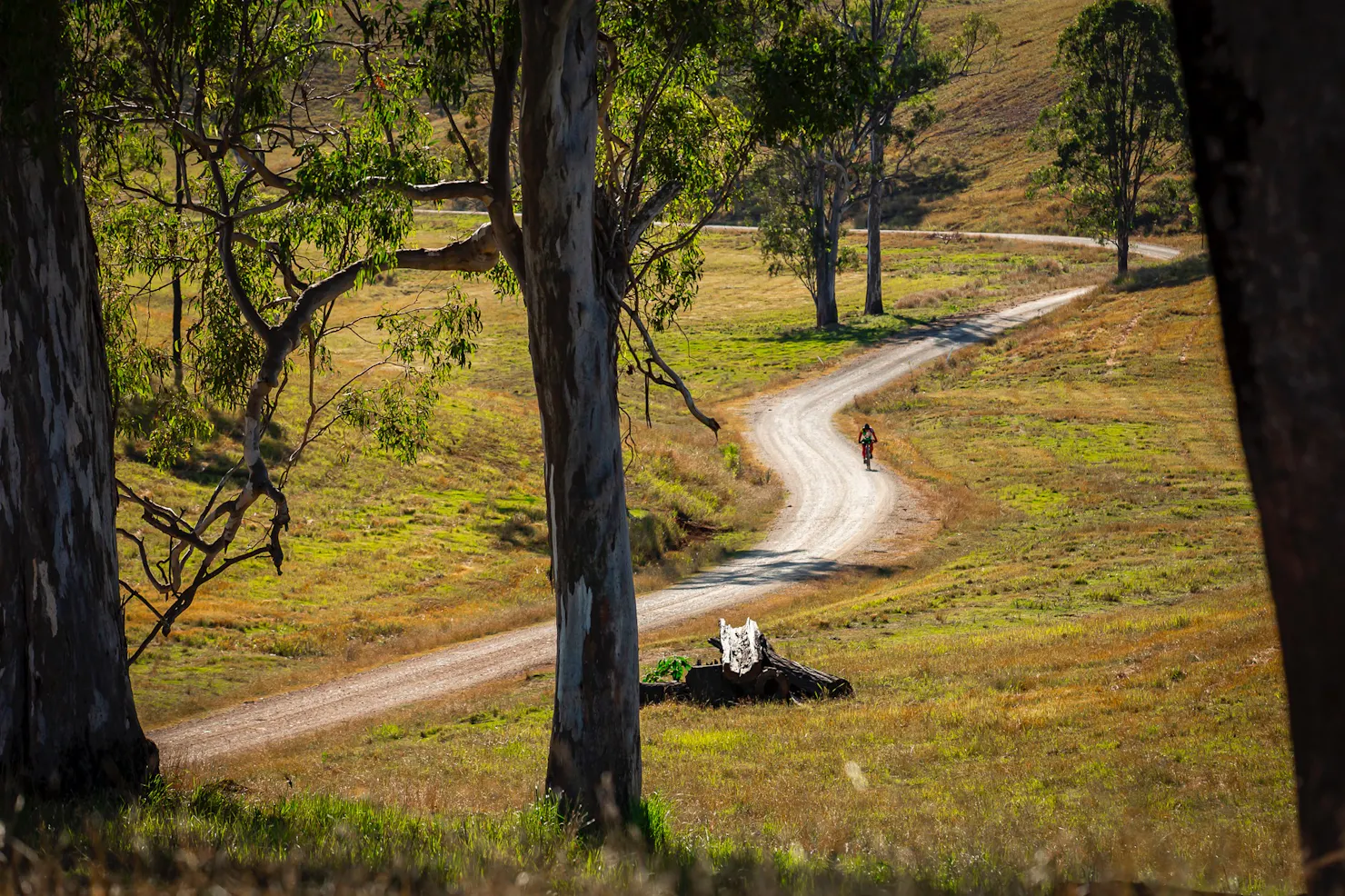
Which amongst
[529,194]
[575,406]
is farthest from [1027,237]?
[575,406]

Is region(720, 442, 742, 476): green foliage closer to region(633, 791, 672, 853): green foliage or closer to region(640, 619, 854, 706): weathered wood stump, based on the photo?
region(640, 619, 854, 706): weathered wood stump

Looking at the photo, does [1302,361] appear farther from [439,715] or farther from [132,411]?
[132,411]

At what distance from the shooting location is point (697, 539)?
3406cm

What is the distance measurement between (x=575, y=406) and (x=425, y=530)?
934 inches

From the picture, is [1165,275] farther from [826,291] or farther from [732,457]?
[732,457]

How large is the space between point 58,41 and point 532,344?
416 centimetres

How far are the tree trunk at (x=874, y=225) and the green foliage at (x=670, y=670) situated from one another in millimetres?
42628

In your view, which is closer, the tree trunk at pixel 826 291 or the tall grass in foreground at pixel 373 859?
the tall grass in foreground at pixel 373 859

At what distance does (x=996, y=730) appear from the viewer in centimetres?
1323

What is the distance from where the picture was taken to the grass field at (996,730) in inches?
306

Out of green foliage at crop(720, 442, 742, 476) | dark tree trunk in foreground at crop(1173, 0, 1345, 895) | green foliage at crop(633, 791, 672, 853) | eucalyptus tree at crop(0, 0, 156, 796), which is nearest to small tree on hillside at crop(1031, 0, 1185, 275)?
green foliage at crop(720, 442, 742, 476)

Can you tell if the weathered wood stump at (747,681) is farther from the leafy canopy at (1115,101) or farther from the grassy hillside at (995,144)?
the grassy hillside at (995,144)

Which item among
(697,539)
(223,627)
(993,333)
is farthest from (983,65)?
(223,627)

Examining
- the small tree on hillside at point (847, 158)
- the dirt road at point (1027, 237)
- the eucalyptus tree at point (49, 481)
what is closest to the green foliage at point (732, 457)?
the small tree on hillside at point (847, 158)
